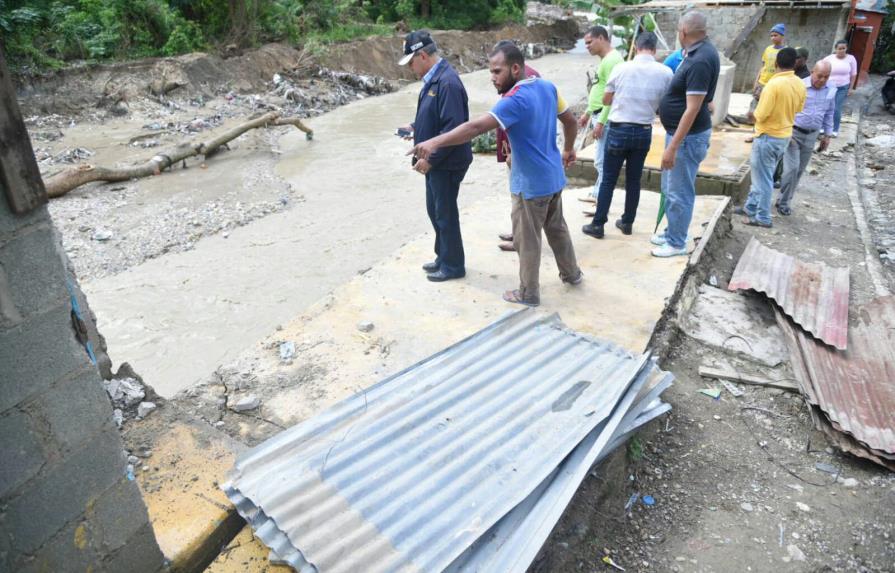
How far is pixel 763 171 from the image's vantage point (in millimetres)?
5898

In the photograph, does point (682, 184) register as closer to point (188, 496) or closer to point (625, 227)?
point (625, 227)

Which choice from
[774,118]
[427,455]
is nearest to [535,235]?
[427,455]

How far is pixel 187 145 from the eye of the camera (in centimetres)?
1049

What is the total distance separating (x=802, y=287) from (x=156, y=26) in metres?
17.6

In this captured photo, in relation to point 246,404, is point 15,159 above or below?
above

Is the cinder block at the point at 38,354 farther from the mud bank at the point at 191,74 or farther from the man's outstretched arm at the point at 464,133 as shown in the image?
the mud bank at the point at 191,74

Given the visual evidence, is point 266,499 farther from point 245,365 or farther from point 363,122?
point 363,122

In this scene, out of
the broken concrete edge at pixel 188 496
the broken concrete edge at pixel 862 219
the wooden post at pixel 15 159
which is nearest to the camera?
the wooden post at pixel 15 159

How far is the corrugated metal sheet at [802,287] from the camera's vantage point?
411 cm

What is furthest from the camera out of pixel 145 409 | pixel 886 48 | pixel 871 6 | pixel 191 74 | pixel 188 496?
pixel 886 48

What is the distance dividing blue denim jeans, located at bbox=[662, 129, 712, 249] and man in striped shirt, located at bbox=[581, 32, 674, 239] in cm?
23

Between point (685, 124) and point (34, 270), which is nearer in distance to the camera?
point (34, 270)

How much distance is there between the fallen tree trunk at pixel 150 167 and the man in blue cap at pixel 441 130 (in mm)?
5170

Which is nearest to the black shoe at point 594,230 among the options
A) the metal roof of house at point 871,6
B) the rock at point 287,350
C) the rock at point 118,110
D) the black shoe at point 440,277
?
the black shoe at point 440,277
